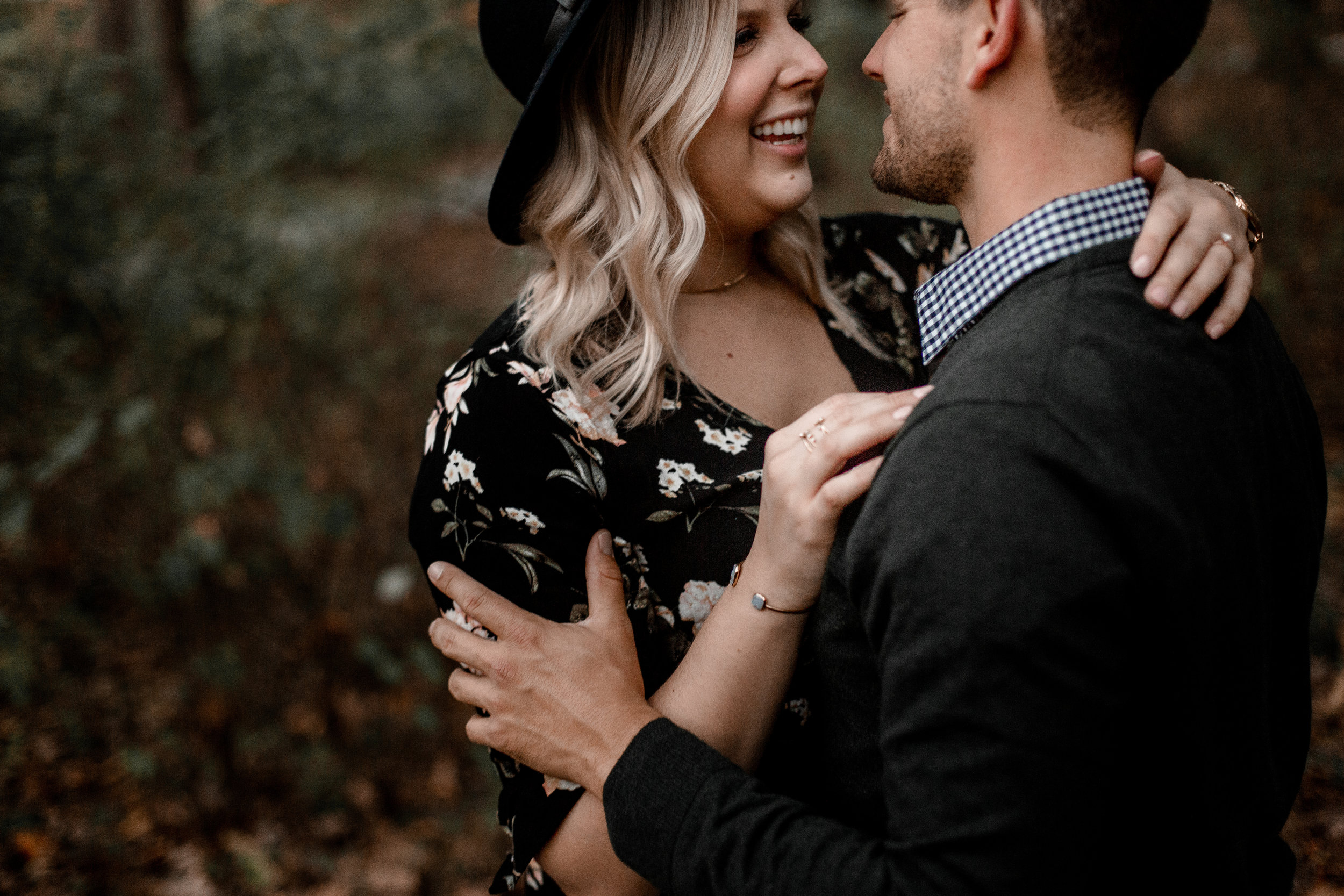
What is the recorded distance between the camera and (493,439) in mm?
1745

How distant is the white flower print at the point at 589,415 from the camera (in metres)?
1.80

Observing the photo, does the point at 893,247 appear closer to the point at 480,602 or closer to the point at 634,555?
the point at 634,555

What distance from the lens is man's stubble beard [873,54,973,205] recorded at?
4.62 feet

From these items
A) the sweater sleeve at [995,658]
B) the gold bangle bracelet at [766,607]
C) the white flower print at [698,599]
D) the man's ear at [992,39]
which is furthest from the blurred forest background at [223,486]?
the man's ear at [992,39]

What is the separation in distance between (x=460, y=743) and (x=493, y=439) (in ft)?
8.63

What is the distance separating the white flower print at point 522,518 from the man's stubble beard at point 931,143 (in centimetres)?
84

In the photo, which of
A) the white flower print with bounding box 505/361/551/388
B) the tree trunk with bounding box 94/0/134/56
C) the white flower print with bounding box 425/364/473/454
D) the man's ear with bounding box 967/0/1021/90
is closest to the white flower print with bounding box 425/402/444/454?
the white flower print with bounding box 425/364/473/454

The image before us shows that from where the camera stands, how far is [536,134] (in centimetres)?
197

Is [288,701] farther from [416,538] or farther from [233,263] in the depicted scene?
[416,538]

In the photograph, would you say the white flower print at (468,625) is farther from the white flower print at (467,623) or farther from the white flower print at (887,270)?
the white flower print at (887,270)

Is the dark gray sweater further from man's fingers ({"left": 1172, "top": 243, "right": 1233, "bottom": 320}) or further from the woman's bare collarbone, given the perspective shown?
the woman's bare collarbone

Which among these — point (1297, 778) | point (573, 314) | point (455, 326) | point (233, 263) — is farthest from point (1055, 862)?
point (455, 326)

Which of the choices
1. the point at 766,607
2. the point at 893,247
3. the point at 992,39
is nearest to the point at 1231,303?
the point at 992,39

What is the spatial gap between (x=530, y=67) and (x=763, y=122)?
508 millimetres
